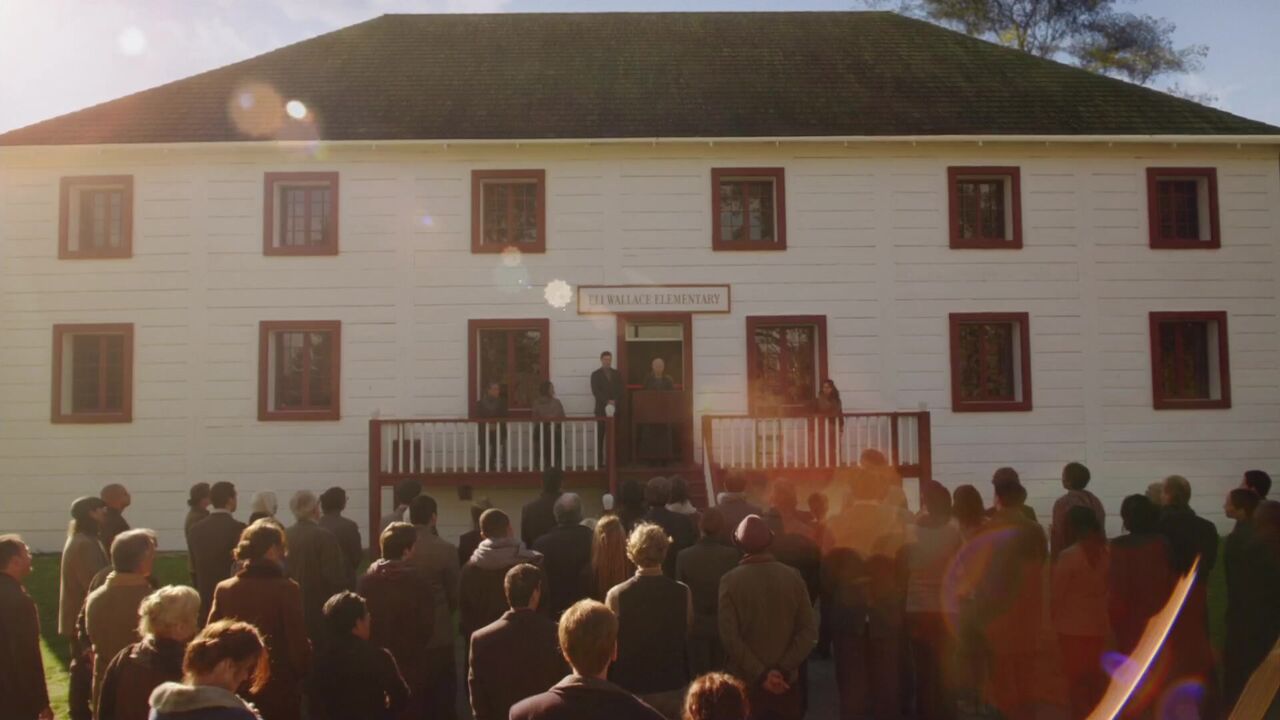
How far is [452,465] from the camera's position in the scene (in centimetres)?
1647

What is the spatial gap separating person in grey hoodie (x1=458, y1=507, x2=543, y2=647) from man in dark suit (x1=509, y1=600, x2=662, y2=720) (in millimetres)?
2576

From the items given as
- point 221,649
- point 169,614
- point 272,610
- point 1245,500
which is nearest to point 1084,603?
A: point 1245,500

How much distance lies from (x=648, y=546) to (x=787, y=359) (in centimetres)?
1252

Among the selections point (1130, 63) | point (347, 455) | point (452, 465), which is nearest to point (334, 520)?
point (452, 465)

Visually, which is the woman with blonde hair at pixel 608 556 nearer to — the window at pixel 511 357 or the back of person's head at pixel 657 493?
the back of person's head at pixel 657 493

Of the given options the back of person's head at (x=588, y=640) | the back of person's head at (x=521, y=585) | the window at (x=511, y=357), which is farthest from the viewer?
the window at (x=511, y=357)

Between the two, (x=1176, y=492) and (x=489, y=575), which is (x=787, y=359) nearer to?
(x=1176, y=492)

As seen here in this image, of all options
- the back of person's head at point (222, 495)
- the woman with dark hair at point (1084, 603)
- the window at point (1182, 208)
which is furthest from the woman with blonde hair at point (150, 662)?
the window at point (1182, 208)

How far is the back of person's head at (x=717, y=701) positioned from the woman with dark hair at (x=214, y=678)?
1673 millimetres

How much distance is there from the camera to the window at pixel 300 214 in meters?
17.6

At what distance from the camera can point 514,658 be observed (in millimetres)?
4832

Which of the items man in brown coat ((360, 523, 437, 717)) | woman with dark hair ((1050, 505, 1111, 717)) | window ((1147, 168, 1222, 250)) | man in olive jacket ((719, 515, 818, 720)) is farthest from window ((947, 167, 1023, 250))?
man in brown coat ((360, 523, 437, 717))

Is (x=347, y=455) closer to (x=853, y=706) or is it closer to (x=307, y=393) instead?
(x=307, y=393)

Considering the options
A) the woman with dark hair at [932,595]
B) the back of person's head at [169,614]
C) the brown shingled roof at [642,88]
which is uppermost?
the brown shingled roof at [642,88]
